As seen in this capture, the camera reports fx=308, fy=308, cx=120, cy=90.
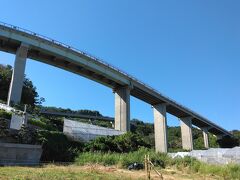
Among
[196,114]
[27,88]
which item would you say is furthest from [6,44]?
[196,114]

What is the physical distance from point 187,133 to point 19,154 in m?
62.9

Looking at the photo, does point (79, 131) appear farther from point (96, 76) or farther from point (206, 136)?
point (206, 136)

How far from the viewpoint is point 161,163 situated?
74.7 ft

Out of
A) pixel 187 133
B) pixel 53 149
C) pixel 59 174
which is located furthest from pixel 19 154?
pixel 187 133

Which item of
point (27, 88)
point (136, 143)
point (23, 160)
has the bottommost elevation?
point (23, 160)

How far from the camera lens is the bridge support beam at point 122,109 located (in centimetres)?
5462

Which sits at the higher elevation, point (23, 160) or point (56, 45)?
point (56, 45)

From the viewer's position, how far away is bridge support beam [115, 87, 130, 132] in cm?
5462

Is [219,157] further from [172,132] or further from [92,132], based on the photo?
[172,132]

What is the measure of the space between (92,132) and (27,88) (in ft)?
74.7

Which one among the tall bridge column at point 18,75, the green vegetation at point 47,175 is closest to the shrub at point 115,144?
the tall bridge column at point 18,75

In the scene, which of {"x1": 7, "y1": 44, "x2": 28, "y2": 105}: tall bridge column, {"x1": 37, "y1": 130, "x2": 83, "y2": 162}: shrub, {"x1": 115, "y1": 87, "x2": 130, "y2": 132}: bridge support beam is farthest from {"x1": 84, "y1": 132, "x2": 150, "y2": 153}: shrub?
{"x1": 115, "y1": 87, "x2": 130, "y2": 132}: bridge support beam

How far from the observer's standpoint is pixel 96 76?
54344 mm

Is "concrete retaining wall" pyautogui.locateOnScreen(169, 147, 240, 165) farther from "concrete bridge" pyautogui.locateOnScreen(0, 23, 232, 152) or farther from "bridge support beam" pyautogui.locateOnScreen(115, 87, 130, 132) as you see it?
"bridge support beam" pyautogui.locateOnScreen(115, 87, 130, 132)
